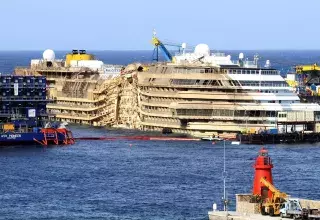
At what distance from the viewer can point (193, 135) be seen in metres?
123

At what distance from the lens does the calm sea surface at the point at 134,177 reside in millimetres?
66875

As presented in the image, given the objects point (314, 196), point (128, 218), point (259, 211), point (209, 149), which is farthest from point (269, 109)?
point (259, 211)

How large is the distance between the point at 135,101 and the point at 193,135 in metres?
15.5

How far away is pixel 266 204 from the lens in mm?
50750

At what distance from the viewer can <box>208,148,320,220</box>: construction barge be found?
4930 centimetres

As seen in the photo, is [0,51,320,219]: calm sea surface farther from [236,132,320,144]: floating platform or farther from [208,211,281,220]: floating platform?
[208,211,281,220]: floating platform

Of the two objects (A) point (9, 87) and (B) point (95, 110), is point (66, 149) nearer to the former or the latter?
(A) point (9, 87)

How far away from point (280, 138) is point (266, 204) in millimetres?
64373

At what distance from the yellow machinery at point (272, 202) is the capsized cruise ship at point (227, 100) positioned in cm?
6734

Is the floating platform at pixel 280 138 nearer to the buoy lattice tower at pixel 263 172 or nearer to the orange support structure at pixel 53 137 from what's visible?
the orange support structure at pixel 53 137

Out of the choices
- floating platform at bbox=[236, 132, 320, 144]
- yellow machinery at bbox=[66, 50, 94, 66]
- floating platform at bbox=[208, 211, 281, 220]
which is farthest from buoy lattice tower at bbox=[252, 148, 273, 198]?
yellow machinery at bbox=[66, 50, 94, 66]

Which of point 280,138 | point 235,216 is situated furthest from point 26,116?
point 235,216

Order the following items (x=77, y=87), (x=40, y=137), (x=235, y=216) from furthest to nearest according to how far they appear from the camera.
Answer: (x=77, y=87) → (x=40, y=137) → (x=235, y=216)

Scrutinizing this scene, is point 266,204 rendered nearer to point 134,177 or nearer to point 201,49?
point 134,177
